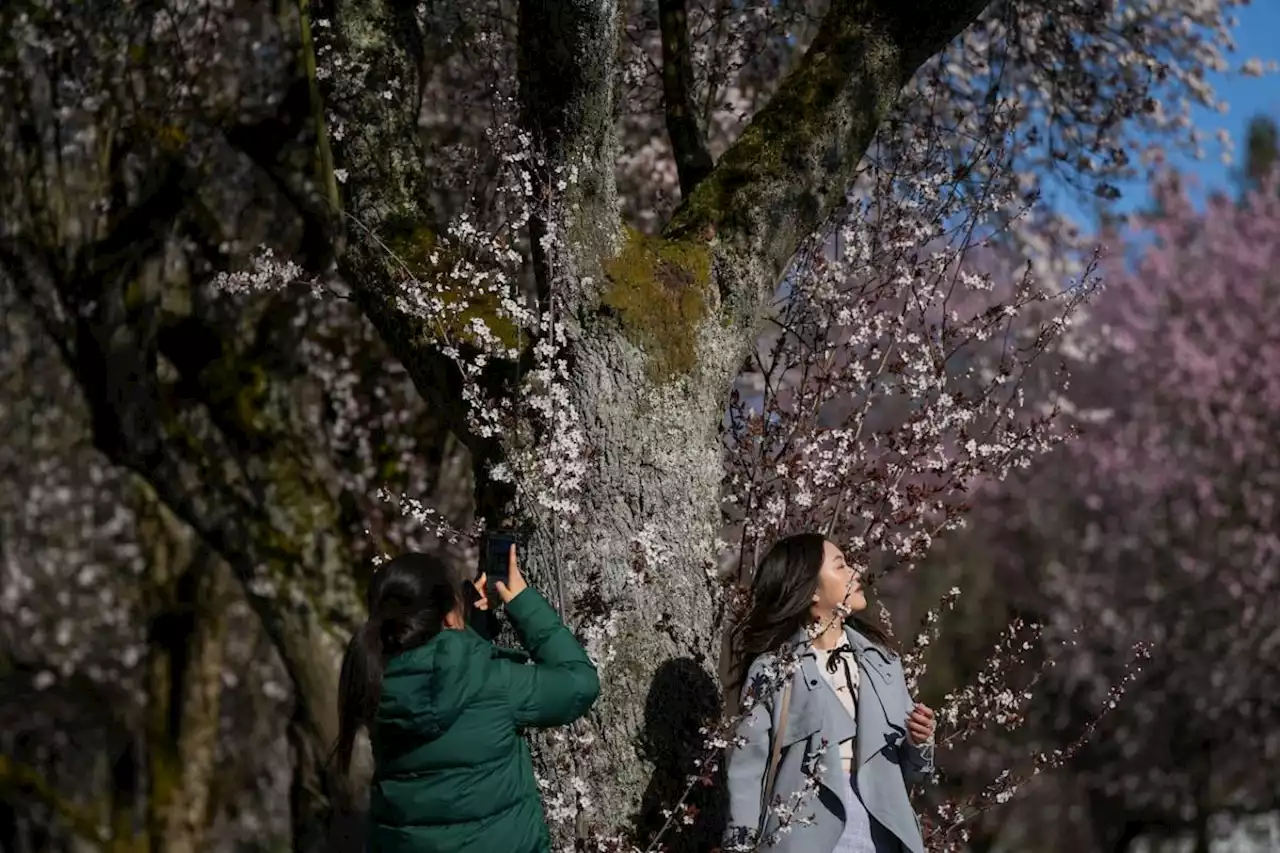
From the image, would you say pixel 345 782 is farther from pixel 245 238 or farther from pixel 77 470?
pixel 77 470

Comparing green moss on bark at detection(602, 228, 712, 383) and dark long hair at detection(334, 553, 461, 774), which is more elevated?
green moss on bark at detection(602, 228, 712, 383)

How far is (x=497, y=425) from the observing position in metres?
4.69

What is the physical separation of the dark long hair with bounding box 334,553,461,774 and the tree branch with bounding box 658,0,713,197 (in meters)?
2.16

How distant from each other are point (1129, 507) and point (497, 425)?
19160mm

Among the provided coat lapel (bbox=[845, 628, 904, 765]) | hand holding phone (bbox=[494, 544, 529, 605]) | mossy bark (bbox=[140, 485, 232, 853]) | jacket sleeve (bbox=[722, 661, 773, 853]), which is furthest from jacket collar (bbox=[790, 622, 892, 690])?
mossy bark (bbox=[140, 485, 232, 853])

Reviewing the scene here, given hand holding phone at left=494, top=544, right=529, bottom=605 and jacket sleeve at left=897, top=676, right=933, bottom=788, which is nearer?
hand holding phone at left=494, top=544, right=529, bottom=605

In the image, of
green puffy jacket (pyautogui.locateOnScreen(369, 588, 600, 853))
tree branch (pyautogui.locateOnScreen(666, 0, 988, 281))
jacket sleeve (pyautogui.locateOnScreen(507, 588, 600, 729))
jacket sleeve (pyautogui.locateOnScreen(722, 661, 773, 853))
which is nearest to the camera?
green puffy jacket (pyautogui.locateOnScreen(369, 588, 600, 853))

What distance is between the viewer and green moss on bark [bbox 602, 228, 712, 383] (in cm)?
486

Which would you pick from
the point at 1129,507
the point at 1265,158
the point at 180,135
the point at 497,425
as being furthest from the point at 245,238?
the point at 1265,158

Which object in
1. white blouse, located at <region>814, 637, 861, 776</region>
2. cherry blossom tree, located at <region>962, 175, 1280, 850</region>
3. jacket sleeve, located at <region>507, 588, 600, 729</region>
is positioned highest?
cherry blossom tree, located at <region>962, 175, 1280, 850</region>

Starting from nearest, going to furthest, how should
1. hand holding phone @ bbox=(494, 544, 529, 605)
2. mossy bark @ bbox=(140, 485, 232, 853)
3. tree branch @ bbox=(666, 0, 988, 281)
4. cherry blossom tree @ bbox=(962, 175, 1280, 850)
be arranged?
1. hand holding phone @ bbox=(494, 544, 529, 605)
2. tree branch @ bbox=(666, 0, 988, 281)
3. mossy bark @ bbox=(140, 485, 232, 853)
4. cherry blossom tree @ bbox=(962, 175, 1280, 850)

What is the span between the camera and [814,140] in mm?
5246

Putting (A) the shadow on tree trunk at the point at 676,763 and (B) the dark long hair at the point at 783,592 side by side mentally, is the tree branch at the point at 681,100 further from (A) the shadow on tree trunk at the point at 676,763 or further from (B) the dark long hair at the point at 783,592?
(A) the shadow on tree trunk at the point at 676,763

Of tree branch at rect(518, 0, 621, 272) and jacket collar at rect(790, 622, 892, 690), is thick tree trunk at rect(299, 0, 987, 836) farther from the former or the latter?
jacket collar at rect(790, 622, 892, 690)
